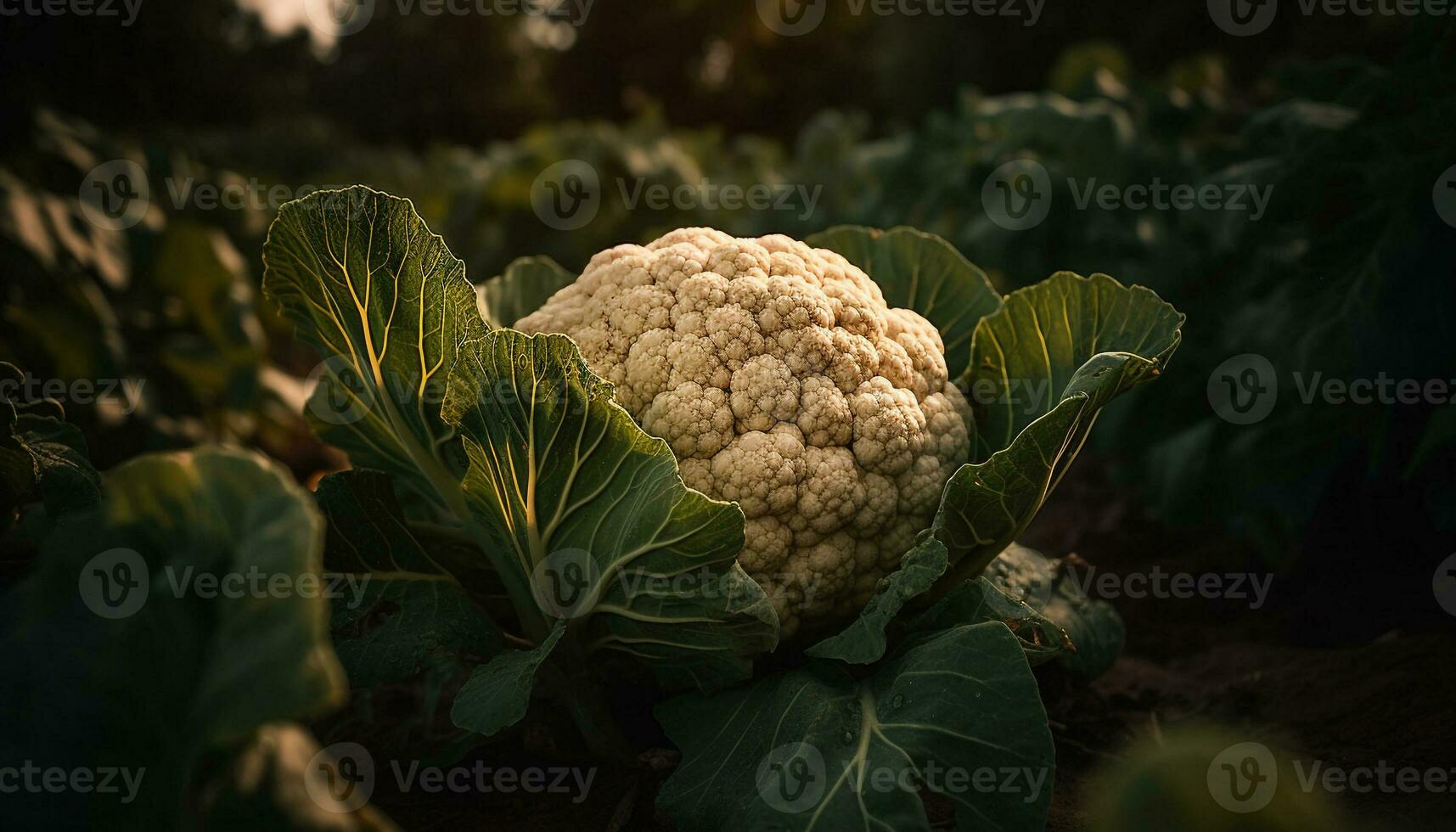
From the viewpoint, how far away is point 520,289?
8.44 ft

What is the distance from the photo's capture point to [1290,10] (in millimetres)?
10500

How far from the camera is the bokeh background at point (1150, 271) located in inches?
104

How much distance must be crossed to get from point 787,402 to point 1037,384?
66 centimetres

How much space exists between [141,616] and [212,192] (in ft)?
18.0

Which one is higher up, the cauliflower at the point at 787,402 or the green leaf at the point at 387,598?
the cauliflower at the point at 787,402

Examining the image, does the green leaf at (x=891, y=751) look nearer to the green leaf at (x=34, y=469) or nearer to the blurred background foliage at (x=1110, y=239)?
the green leaf at (x=34, y=469)

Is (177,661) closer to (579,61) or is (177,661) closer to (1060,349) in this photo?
(1060,349)

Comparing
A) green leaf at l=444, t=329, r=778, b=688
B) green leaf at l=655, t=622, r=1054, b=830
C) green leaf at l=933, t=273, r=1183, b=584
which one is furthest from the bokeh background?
green leaf at l=444, t=329, r=778, b=688

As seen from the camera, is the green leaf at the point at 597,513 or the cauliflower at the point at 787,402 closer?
the green leaf at the point at 597,513

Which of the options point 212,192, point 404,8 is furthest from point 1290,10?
point 404,8

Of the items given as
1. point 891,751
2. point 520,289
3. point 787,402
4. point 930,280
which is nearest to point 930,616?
point 891,751

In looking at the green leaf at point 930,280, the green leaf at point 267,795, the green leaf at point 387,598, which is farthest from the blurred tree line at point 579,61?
the green leaf at point 267,795

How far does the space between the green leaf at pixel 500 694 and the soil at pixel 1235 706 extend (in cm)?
36

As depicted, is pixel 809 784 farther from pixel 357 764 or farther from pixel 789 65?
pixel 789 65
